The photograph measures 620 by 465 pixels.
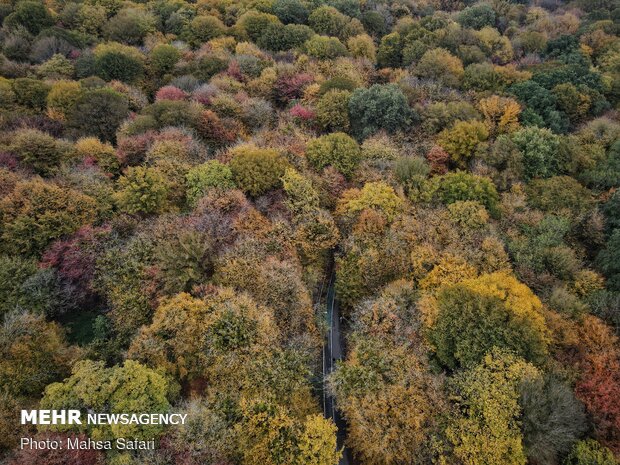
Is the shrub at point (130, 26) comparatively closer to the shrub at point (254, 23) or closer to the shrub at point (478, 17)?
the shrub at point (254, 23)

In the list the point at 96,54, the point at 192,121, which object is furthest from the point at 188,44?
the point at 192,121

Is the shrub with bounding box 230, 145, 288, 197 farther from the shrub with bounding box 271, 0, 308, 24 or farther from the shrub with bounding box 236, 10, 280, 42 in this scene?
the shrub with bounding box 271, 0, 308, 24

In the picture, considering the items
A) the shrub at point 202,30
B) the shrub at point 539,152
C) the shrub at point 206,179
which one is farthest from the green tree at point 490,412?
the shrub at point 202,30

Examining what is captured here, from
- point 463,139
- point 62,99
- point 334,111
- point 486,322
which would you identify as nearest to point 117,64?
point 62,99

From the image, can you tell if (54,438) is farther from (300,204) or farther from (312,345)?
(300,204)

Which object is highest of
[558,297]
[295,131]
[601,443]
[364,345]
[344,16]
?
[344,16]

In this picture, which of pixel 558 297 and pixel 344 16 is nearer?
pixel 558 297
